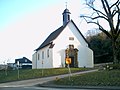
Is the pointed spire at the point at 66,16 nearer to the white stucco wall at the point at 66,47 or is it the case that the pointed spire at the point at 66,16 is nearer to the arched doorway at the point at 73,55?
the white stucco wall at the point at 66,47

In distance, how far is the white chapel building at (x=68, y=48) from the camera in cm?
5222

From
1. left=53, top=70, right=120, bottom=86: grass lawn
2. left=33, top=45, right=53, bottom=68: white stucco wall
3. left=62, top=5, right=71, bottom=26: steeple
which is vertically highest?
left=62, top=5, right=71, bottom=26: steeple

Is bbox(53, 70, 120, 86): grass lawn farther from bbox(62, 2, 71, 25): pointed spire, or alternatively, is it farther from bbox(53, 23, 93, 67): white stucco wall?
bbox(62, 2, 71, 25): pointed spire

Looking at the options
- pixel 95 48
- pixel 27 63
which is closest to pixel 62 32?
pixel 95 48

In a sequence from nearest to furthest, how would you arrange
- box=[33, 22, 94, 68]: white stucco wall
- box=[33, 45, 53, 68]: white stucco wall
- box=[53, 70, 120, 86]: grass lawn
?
1. box=[53, 70, 120, 86]: grass lawn
2. box=[33, 22, 94, 68]: white stucco wall
3. box=[33, 45, 53, 68]: white stucco wall

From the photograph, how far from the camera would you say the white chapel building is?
5222cm

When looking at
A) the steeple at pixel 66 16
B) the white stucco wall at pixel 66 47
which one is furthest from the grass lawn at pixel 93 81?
the steeple at pixel 66 16

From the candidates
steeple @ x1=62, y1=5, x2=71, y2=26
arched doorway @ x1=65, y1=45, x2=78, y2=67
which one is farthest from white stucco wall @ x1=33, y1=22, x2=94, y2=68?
steeple @ x1=62, y1=5, x2=71, y2=26

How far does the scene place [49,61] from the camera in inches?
2109

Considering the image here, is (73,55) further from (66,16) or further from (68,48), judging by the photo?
(66,16)

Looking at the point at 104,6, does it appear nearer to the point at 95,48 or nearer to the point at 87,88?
the point at 87,88

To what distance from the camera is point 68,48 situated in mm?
53312

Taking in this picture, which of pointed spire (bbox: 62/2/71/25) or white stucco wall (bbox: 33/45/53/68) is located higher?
pointed spire (bbox: 62/2/71/25)

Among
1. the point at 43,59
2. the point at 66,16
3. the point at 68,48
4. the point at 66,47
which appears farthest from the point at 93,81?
the point at 43,59
